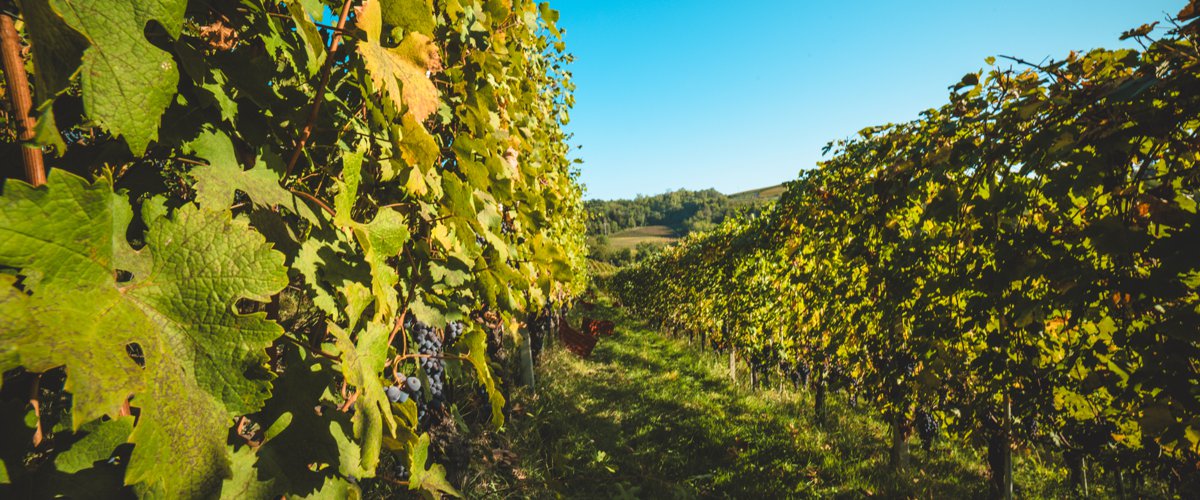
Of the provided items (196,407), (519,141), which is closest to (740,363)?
(519,141)

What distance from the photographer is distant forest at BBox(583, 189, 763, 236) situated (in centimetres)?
9812

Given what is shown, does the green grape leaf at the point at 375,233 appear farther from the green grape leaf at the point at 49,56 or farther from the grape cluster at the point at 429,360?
the grape cluster at the point at 429,360

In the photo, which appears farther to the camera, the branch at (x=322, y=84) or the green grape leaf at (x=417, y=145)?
the green grape leaf at (x=417, y=145)

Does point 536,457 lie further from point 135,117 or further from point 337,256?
point 135,117

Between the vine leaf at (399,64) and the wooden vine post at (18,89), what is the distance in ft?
1.19

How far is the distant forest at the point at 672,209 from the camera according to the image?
322ft

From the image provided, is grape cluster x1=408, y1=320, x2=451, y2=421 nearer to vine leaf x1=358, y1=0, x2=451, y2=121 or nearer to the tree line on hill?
vine leaf x1=358, y1=0, x2=451, y2=121

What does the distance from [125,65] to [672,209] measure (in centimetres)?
12265

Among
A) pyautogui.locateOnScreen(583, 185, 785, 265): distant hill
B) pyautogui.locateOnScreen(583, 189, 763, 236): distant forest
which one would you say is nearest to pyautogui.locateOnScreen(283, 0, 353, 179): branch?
pyautogui.locateOnScreen(583, 185, 785, 265): distant hill

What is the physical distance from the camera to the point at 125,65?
0.48 meters

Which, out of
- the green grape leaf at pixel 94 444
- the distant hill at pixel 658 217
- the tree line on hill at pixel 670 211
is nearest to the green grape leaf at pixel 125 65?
the green grape leaf at pixel 94 444

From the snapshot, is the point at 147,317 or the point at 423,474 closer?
the point at 147,317

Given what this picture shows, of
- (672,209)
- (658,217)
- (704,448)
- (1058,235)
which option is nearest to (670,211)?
(672,209)

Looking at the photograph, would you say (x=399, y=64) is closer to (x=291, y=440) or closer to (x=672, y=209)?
(x=291, y=440)
